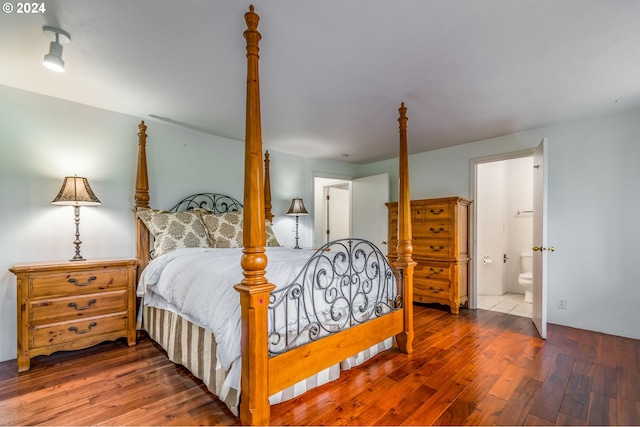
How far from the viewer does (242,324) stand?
1.53 meters

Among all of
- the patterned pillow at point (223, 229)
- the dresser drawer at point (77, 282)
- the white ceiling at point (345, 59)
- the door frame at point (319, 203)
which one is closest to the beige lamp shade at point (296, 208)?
the door frame at point (319, 203)

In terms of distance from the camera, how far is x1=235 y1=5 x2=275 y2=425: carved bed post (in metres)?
1.49

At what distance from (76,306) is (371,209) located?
4.13 metres

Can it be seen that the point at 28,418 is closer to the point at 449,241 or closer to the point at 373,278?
the point at 373,278

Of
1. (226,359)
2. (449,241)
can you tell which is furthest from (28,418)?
(449,241)

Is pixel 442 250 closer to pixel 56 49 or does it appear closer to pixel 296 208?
pixel 296 208

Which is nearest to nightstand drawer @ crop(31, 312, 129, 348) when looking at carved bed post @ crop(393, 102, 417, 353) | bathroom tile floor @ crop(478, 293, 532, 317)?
carved bed post @ crop(393, 102, 417, 353)

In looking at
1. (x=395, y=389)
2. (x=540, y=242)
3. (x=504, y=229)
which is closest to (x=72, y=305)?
(x=395, y=389)

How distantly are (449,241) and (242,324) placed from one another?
10.4ft

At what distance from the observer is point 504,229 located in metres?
4.93

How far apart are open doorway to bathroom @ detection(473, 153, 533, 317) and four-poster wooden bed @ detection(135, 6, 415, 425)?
2.76 m

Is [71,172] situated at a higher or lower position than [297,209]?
higher

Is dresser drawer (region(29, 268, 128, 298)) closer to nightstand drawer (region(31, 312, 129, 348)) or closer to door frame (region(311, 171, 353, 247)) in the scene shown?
nightstand drawer (region(31, 312, 129, 348))

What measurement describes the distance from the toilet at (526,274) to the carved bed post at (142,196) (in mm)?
5052
